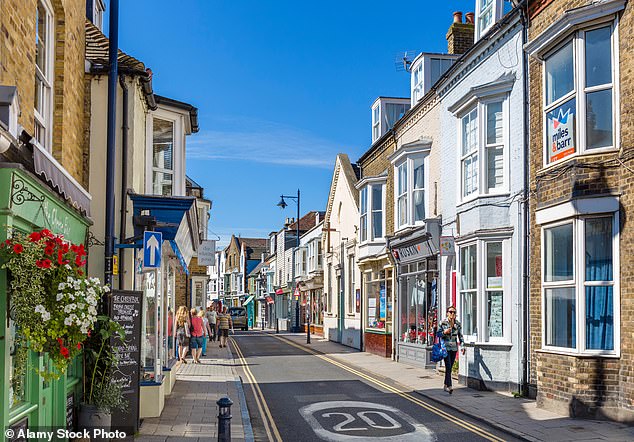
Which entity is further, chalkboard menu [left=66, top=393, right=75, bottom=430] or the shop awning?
the shop awning

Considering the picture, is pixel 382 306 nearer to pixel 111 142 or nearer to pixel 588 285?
pixel 588 285

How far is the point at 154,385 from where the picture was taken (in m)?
12.1

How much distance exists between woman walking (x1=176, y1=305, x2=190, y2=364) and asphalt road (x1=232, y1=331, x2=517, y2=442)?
2626mm

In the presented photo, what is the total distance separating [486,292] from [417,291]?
21.0ft

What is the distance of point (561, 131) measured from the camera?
12883 millimetres

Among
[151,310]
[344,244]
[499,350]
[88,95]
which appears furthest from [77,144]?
[344,244]

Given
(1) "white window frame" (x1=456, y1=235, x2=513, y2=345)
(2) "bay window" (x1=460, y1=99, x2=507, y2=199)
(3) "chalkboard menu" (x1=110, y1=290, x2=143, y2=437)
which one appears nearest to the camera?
(3) "chalkboard menu" (x1=110, y1=290, x2=143, y2=437)

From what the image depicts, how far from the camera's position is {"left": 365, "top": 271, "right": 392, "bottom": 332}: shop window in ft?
87.4

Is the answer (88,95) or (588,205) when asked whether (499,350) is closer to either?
Result: (588,205)

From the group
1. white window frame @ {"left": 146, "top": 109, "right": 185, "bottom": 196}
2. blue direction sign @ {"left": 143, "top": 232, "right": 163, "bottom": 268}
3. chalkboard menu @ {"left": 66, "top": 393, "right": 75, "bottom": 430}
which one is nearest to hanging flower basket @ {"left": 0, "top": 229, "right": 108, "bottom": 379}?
chalkboard menu @ {"left": 66, "top": 393, "right": 75, "bottom": 430}

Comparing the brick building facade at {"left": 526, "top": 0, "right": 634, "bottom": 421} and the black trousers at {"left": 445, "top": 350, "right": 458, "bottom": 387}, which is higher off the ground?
the brick building facade at {"left": 526, "top": 0, "right": 634, "bottom": 421}

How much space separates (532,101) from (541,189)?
6.37ft

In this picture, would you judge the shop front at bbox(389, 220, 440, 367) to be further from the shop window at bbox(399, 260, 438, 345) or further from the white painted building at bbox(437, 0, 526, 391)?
the white painted building at bbox(437, 0, 526, 391)

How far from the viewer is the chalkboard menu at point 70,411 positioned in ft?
29.2
